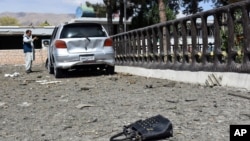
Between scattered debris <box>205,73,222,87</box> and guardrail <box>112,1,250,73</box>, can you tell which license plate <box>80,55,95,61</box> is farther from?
scattered debris <box>205,73,222,87</box>

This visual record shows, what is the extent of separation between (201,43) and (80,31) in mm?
5078

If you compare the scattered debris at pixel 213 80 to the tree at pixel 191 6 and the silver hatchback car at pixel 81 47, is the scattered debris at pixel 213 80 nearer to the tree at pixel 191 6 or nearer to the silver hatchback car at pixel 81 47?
the silver hatchback car at pixel 81 47

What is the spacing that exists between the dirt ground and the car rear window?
489cm

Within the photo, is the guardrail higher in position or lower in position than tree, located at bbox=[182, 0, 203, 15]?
lower

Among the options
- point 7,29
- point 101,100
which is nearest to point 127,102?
point 101,100

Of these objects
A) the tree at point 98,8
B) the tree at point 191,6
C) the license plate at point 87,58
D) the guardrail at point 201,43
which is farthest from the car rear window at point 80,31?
the tree at point 98,8

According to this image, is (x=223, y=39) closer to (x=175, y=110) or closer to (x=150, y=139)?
(x=175, y=110)

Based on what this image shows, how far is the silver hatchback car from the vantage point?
14.3 meters

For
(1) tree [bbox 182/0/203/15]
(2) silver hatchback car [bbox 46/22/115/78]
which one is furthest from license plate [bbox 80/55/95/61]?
(1) tree [bbox 182/0/203/15]

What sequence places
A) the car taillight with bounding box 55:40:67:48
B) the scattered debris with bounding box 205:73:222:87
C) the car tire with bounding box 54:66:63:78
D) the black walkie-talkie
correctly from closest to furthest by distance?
the black walkie-talkie, the scattered debris with bounding box 205:73:222:87, the car taillight with bounding box 55:40:67:48, the car tire with bounding box 54:66:63:78

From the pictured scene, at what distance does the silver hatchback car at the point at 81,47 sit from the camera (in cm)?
1428

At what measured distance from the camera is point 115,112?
271 inches

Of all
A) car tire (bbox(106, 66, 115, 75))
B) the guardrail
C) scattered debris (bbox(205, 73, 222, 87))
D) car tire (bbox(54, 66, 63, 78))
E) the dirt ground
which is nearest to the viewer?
the dirt ground

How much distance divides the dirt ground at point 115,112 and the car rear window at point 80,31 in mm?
4891
